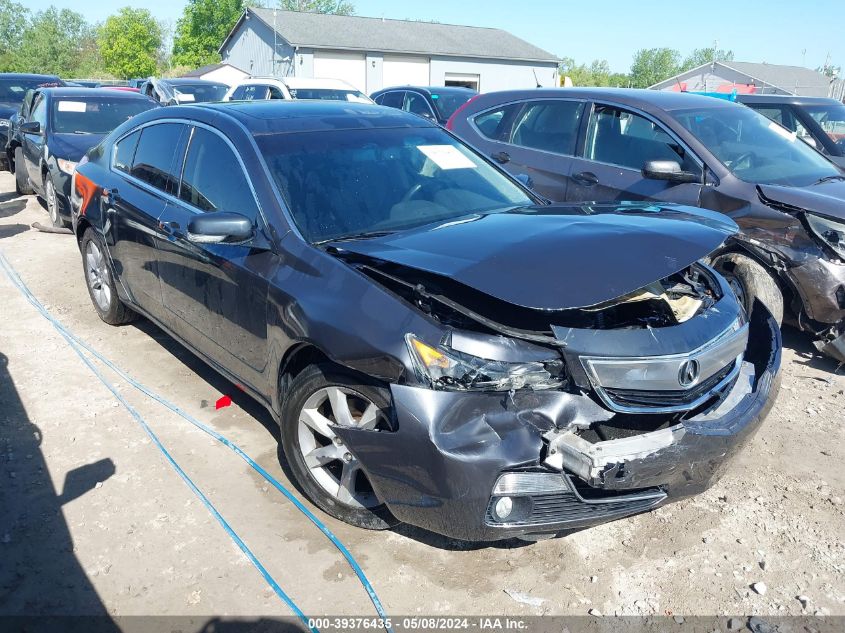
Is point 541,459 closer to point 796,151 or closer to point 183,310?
point 183,310

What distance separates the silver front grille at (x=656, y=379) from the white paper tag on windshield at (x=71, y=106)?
8.94 meters

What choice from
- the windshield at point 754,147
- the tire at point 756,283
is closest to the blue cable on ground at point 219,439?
the tire at point 756,283

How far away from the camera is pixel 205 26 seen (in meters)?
58.3

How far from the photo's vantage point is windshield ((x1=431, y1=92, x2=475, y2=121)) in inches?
514

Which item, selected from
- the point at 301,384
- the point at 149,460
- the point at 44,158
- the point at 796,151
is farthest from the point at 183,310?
the point at 44,158

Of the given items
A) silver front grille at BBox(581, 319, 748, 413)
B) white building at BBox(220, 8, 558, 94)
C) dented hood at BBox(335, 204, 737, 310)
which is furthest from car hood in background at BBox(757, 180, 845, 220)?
white building at BBox(220, 8, 558, 94)

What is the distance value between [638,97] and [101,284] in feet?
15.6

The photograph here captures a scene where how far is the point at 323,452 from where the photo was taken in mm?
3160

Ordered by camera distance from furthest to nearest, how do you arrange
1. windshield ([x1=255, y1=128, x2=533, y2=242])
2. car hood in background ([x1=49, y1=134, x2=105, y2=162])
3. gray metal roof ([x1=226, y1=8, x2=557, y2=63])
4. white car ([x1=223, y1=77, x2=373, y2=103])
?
gray metal roof ([x1=226, y1=8, x2=557, y2=63]) < white car ([x1=223, y1=77, x2=373, y2=103]) < car hood in background ([x1=49, y1=134, x2=105, y2=162]) < windshield ([x1=255, y1=128, x2=533, y2=242])

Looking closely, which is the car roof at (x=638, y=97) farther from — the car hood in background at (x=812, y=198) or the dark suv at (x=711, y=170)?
the car hood in background at (x=812, y=198)

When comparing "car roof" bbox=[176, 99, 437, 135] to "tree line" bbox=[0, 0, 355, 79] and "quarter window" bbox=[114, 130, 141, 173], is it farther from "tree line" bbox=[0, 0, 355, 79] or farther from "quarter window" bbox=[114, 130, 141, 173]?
"tree line" bbox=[0, 0, 355, 79]

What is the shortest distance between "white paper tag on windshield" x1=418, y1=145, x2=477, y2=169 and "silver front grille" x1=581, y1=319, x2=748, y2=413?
1867mm

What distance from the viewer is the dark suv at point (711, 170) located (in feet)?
15.8

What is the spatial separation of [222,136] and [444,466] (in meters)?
2.36
